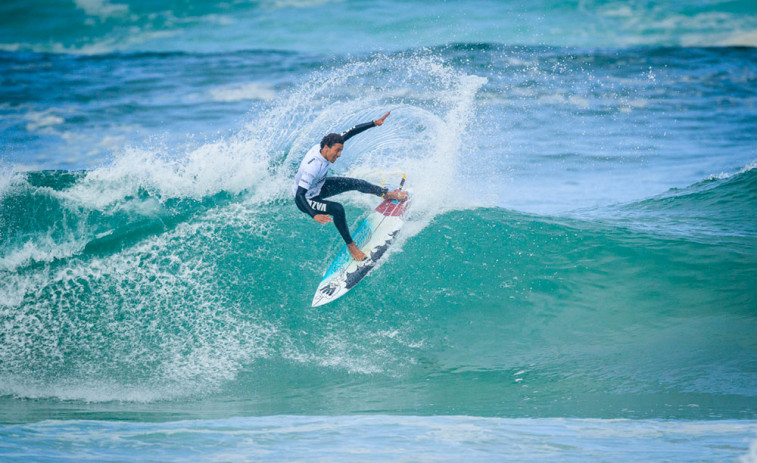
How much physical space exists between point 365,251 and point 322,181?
110 centimetres

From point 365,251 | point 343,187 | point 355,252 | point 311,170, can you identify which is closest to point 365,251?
point 365,251

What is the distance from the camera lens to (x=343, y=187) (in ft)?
20.8

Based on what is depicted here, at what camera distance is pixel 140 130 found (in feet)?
71.1

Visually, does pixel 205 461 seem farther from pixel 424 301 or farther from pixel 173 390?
pixel 424 301

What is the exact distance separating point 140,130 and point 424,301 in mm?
18046

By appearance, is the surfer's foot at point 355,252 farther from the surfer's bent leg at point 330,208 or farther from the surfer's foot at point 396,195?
the surfer's foot at point 396,195

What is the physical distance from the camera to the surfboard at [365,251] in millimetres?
6621

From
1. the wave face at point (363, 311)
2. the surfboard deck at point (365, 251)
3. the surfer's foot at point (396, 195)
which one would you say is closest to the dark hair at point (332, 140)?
the surfer's foot at point (396, 195)

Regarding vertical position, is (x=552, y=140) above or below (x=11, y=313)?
above

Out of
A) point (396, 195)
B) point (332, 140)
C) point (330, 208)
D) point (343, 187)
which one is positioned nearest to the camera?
point (332, 140)

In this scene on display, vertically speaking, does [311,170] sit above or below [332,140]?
below

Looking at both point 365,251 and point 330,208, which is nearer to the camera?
point 330,208

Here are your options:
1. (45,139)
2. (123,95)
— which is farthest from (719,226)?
(123,95)

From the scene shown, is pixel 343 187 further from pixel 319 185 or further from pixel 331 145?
pixel 331 145
